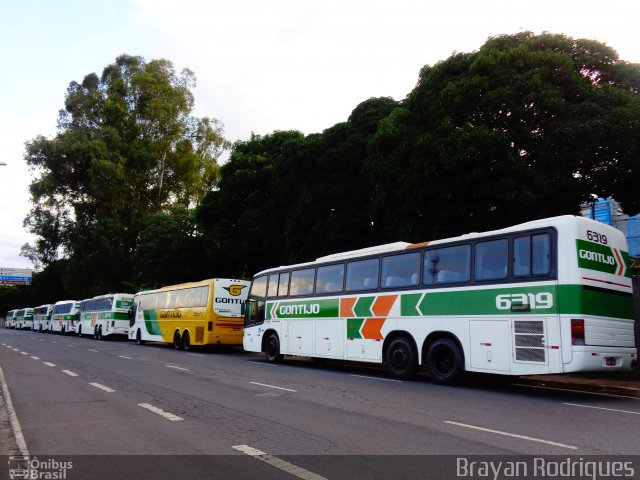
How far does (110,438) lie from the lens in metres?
6.77

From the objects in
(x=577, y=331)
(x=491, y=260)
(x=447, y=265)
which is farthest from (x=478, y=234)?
(x=577, y=331)

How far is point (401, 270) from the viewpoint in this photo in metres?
14.1

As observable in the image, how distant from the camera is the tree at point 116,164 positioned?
46094 mm

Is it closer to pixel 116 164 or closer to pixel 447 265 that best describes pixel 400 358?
pixel 447 265

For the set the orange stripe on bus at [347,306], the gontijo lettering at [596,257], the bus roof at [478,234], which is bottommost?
the orange stripe on bus at [347,306]

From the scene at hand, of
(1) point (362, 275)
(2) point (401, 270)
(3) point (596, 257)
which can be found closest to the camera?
Result: (3) point (596, 257)

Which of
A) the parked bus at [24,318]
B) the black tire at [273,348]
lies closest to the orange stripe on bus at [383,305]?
the black tire at [273,348]

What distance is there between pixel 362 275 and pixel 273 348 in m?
5.33

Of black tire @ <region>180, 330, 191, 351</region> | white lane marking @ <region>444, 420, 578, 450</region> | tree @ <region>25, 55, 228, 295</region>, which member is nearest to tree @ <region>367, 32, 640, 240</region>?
white lane marking @ <region>444, 420, 578, 450</region>
